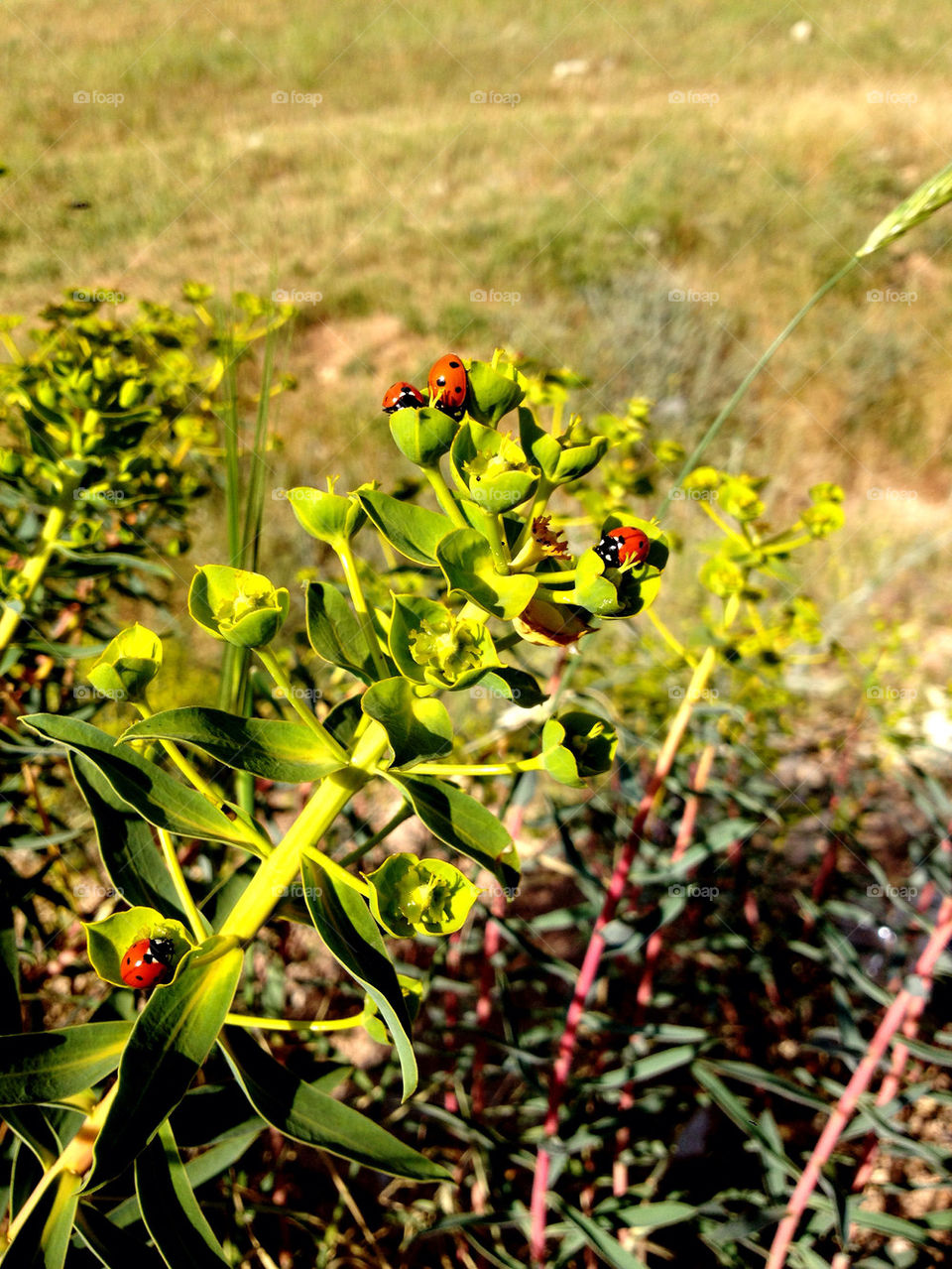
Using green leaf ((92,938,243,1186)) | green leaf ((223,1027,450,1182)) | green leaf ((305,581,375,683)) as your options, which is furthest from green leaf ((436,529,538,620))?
green leaf ((223,1027,450,1182))

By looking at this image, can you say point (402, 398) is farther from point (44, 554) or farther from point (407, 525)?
point (44, 554)

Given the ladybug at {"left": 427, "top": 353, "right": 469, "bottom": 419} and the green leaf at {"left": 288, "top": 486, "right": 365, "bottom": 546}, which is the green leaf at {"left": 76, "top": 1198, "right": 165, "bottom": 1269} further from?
the ladybug at {"left": 427, "top": 353, "right": 469, "bottom": 419}

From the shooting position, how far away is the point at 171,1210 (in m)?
0.65

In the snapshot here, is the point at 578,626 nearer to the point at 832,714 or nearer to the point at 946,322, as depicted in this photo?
the point at 832,714

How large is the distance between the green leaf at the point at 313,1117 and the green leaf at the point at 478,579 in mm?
424

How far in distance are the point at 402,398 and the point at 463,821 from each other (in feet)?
1.29

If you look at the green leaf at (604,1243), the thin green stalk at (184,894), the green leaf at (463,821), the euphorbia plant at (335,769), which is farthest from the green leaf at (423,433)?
the green leaf at (604,1243)

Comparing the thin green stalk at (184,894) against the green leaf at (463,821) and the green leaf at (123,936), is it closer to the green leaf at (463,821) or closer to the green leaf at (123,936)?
the green leaf at (123,936)

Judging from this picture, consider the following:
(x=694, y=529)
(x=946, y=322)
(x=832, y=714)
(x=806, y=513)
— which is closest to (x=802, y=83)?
(x=946, y=322)

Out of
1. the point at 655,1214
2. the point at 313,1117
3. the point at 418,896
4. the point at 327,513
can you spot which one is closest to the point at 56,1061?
the point at 313,1117

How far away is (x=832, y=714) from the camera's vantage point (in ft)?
10.0

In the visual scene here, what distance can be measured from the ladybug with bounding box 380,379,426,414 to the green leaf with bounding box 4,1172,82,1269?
0.66 meters


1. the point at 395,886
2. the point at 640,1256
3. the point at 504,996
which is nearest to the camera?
the point at 395,886

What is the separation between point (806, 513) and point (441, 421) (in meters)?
0.60
